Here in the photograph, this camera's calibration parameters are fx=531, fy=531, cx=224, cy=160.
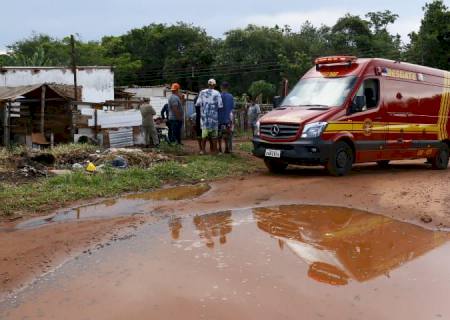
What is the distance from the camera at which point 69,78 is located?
23828mm

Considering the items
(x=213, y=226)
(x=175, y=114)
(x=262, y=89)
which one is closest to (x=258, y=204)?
(x=213, y=226)

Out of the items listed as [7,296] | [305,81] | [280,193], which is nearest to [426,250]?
[280,193]

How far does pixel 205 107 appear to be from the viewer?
12.3 meters

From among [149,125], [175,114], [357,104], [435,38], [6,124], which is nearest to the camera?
[357,104]

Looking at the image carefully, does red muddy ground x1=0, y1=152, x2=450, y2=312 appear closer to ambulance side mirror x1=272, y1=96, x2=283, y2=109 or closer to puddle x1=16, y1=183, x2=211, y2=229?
puddle x1=16, y1=183, x2=211, y2=229

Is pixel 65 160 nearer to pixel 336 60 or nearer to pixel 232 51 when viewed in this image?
pixel 336 60

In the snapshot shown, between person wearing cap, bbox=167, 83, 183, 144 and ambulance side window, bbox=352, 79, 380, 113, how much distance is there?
5.27 metres

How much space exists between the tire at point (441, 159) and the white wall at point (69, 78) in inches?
642

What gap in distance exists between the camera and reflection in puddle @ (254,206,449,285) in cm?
510

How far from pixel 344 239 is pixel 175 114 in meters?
8.69

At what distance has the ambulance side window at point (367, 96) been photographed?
10.3 m

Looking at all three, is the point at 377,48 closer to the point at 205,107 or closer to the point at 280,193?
the point at 205,107

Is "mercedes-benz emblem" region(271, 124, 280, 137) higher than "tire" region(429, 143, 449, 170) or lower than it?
higher

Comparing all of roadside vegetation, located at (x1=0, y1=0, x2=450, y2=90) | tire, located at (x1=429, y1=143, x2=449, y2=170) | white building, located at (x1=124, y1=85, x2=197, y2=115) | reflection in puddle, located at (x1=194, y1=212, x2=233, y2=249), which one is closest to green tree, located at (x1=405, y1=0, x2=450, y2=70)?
roadside vegetation, located at (x1=0, y1=0, x2=450, y2=90)
